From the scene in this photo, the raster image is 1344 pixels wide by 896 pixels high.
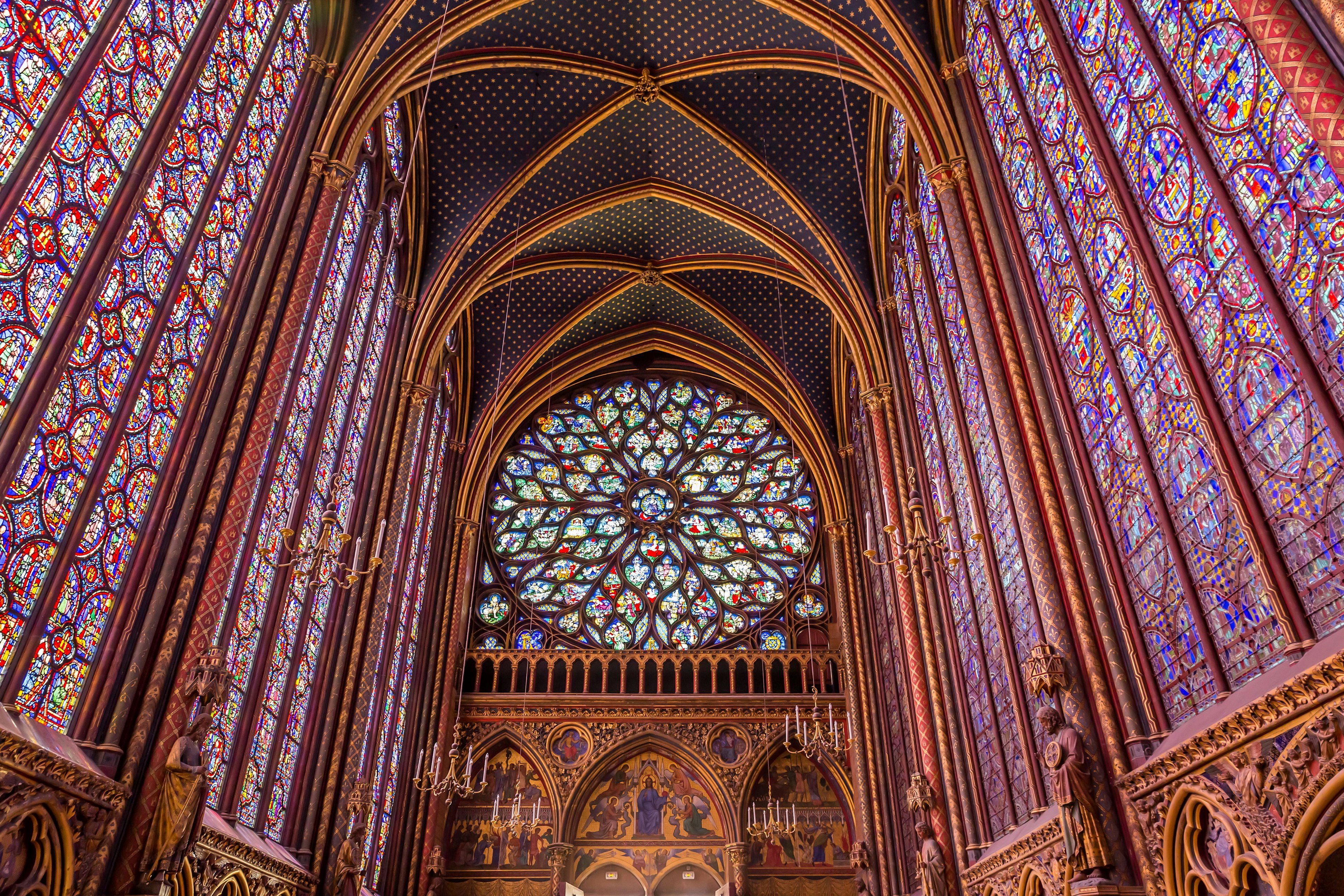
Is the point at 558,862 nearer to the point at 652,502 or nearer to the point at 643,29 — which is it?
the point at 652,502

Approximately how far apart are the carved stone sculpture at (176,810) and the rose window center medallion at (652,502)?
15.4 meters

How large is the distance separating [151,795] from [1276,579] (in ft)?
28.1

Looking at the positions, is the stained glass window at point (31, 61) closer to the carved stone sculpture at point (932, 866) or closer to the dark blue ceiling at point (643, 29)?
the dark blue ceiling at point (643, 29)

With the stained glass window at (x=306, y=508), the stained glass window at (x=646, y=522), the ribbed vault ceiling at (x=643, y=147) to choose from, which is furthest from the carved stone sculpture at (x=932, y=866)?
the ribbed vault ceiling at (x=643, y=147)

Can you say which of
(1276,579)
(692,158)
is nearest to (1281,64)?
(1276,579)

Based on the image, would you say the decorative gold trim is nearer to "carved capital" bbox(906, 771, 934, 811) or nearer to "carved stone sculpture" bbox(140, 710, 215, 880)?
"carved capital" bbox(906, 771, 934, 811)

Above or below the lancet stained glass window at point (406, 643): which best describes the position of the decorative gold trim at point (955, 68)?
above

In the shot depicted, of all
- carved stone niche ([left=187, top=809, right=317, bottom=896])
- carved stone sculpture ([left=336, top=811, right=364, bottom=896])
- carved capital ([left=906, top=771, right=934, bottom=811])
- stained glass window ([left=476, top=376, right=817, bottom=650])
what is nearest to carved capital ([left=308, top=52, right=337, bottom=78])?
carved stone niche ([left=187, top=809, right=317, bottom=896])

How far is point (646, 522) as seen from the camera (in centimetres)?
2284

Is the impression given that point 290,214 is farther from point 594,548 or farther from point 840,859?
point 840,859

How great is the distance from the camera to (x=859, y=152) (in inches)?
657

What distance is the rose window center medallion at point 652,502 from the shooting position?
2292 cm

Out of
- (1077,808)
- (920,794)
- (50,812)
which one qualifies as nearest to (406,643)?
(920,794)

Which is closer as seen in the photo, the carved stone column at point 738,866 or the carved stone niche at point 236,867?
the carved stone niche at point 236,867
